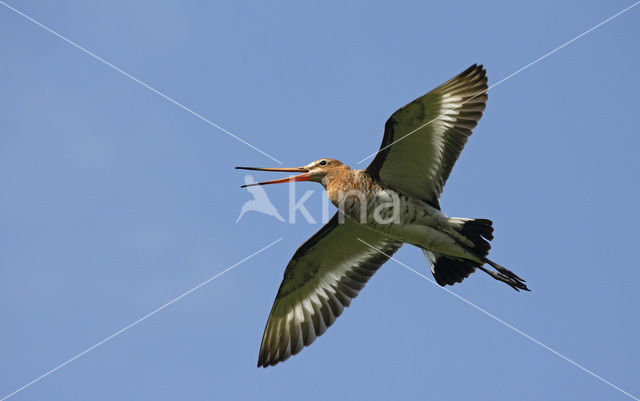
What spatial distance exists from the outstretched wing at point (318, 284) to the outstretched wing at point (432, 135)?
1.05 meters

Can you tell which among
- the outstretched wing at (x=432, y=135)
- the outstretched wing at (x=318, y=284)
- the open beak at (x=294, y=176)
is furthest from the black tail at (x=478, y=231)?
the open beak at (x=294, y=176)

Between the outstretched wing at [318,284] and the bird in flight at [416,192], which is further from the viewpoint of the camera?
the outstretched wing at [318,284]

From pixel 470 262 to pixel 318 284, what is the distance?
2.14 metres

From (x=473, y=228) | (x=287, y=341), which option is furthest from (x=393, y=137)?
(x=287, y=341)

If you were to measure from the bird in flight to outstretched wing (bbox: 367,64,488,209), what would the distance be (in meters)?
0.01

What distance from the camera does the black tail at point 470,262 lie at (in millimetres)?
8055

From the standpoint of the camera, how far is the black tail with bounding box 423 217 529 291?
8055mm

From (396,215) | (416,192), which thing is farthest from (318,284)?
(416,192)

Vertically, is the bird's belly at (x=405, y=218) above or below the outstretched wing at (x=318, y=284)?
above

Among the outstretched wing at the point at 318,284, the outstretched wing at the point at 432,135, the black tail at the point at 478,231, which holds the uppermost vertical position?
the outstretched wing at the point at 432,135

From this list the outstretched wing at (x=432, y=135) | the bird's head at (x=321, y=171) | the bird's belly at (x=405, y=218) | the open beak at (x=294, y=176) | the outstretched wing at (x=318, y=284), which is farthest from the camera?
the outstretched wing at (x=318, y=284)

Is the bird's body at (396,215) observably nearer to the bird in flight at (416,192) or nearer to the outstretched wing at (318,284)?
the bird in flight at (416,192)

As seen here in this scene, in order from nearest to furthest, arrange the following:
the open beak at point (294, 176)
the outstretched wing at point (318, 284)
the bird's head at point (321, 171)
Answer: the bird's head at point (321, 171) < the open beak at point (294, 176) < the outstretched wing at point (318, 284)

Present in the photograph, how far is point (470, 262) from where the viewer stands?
27.8 feet
